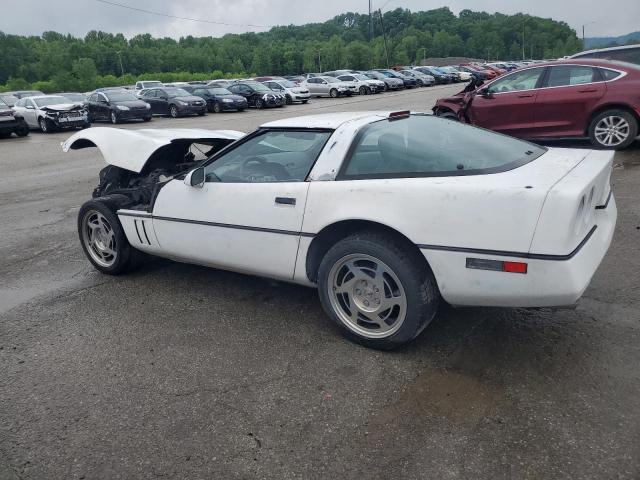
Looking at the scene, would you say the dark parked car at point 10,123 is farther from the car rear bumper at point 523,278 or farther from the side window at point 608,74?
the car rear bumper at point 523,278

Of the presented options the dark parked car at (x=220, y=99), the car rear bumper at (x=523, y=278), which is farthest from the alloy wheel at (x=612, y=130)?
the dark parked car at (x=220, y=99)

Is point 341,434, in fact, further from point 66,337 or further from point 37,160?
point 37,160

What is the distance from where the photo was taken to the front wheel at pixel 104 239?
Result: 4.69 metres

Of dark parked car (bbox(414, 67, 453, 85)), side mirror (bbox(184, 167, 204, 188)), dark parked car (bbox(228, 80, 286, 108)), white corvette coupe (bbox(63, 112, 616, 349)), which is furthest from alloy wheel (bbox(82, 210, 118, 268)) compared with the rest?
dark parked car (bbox(414, 67, 453, 85))

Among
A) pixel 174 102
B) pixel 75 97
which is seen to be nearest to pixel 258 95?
pixel 174 102

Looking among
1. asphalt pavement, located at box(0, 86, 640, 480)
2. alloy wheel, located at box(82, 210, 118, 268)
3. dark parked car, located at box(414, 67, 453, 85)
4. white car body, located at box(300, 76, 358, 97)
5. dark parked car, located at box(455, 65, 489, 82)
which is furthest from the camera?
dark parked car, located at box(414, 67, 453, 85)

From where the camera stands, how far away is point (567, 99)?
8.97 m

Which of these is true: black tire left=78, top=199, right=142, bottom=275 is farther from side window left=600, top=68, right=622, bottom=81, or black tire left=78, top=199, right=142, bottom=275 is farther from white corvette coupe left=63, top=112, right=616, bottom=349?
side window left=600, top=68, right=622, bottom=81

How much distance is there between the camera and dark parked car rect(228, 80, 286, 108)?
27.7 meters

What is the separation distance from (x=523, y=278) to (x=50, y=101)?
22.6 metres

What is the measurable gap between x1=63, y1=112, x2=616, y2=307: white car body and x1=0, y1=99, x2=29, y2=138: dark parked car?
1773 centimetres

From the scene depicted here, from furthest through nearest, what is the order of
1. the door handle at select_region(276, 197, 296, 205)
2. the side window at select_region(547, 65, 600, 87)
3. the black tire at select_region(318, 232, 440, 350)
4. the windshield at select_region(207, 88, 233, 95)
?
the windshield at select_region(207, 88, 233, 95)
the side window at select_region(547, 65, 600, 87)
the door handle at select_region(276, 197, 296, 205)
the black tire at select_region(318, 232, 440, 350)

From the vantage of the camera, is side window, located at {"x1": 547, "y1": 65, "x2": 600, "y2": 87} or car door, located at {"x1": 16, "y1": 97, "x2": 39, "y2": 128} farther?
car door, located at {"x1": 16, "y1": 97, "x2": 39, "y2": 128}

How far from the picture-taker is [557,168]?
10.4ft
